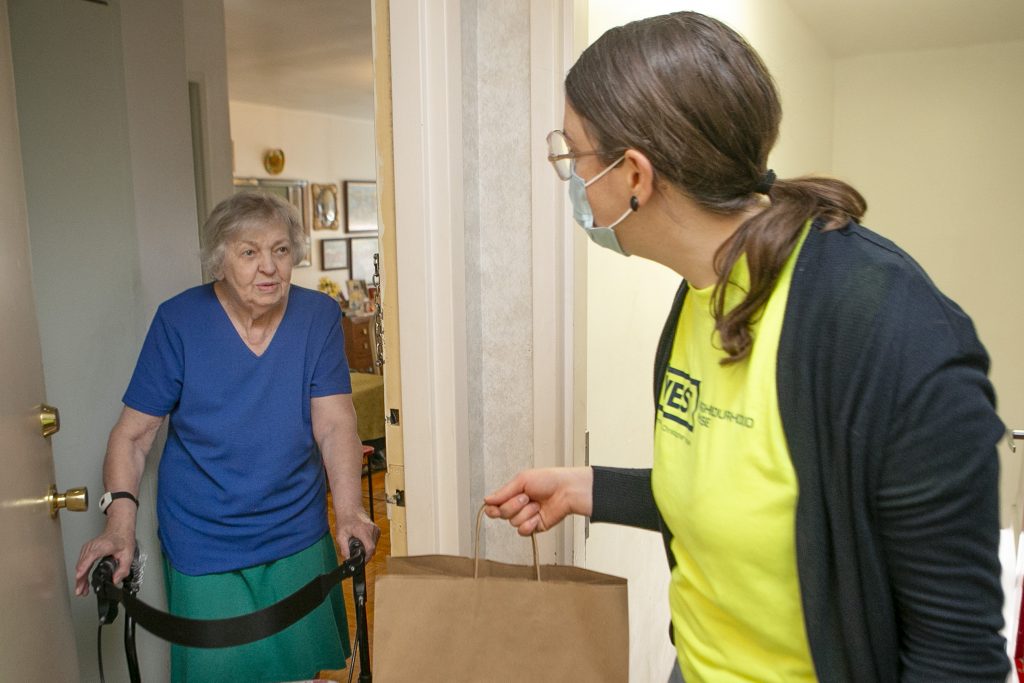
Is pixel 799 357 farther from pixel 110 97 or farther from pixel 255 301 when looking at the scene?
pixel 110 97

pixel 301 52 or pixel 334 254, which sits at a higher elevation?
pixel 301 52

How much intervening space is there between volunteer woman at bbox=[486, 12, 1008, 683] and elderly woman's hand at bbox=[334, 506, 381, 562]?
2.58 feet

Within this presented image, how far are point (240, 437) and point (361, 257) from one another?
7.30 m

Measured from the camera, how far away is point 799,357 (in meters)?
0.71

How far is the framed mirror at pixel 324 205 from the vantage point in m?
8.20

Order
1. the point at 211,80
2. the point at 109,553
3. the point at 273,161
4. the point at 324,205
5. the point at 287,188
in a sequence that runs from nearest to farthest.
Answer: the point at 109,553
the point at 211,80
the point at 273,161
the point at 287,188
the point at 324,205

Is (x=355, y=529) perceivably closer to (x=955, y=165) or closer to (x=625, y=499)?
(x=625, y=499)

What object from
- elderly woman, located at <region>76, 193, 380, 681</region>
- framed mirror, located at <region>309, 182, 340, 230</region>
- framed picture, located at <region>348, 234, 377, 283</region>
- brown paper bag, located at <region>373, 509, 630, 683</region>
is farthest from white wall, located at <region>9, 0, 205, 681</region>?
framed picture, located at <region>348, 234, 377, 283</region>

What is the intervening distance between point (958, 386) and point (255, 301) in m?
1.32

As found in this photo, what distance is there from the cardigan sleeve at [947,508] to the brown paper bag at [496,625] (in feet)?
1.26

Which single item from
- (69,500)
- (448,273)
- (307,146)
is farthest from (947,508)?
(307,146)

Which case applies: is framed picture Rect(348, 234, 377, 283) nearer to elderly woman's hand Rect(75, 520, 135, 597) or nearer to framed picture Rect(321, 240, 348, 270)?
framed picture Rect(321, 240, 348, 270)

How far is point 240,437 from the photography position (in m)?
1.61

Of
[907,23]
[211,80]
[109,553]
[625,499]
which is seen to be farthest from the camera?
[907,23]
